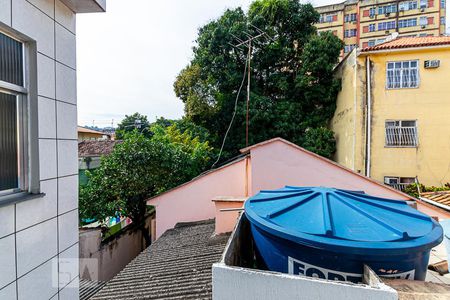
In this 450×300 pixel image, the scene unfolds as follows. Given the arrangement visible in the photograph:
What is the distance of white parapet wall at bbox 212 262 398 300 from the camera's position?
1923 millimetres

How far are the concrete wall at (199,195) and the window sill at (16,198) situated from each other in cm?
524

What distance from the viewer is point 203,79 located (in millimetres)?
16953

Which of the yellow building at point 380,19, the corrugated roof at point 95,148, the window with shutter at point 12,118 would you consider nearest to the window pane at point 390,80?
the window with shutter at point 12,118

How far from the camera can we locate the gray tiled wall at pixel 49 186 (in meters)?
2.18

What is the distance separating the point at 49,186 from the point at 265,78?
52.6 ft

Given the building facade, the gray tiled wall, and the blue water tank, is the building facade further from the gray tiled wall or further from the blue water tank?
the blue water tank

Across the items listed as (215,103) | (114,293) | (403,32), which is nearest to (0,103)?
(114,293)

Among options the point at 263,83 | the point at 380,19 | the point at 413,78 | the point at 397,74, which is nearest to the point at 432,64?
the point at 413,78

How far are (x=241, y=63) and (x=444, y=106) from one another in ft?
36.7

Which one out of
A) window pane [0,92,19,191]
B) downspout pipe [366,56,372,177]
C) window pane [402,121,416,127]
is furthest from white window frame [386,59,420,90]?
window pane [0,92,19,191]

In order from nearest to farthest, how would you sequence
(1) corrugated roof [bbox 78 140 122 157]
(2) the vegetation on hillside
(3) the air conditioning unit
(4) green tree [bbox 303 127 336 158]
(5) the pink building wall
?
(5) the pink building wall, (3) the air conditioning unit, (4) green tree [bbox 303 127 336 158], (2) the vegetation on hillside, (1) corrugated roof [bbox 78 140 122 157]

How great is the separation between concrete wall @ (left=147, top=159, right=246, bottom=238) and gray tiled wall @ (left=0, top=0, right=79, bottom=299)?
14.9ft

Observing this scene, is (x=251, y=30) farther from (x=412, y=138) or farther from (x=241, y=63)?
(x=412, y=138)

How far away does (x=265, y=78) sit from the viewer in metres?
17.1
